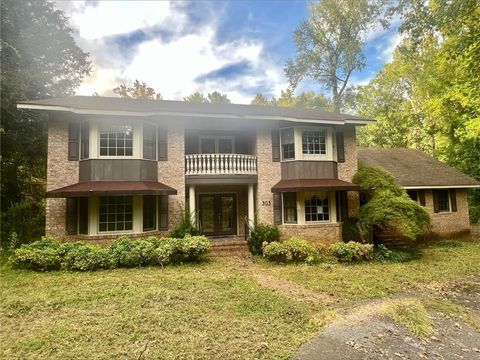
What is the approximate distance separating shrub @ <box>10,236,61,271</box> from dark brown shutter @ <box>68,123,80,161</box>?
3971 mm

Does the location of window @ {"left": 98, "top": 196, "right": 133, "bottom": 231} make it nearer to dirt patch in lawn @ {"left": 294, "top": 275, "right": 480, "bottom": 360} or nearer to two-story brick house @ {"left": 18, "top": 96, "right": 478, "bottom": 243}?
two-story brick house @ {"left": 18, "top": 96, "right": 478, "bottom": 243}

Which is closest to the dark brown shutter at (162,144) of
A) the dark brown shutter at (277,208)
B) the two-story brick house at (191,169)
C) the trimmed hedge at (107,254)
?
the two-story brick house at (191,169)

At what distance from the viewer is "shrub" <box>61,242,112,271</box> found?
9.69m

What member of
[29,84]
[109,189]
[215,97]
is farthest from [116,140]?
[215,97]

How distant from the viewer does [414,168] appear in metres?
18.2

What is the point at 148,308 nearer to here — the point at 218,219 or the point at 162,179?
the point at 162,179

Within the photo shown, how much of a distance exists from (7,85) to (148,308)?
14735 mm

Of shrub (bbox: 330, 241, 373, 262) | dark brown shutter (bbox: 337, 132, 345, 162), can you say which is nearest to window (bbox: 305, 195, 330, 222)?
dark brown shutter (bbox: 337, 132, 345, 162)

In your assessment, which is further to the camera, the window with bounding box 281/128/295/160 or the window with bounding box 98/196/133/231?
the window with bounding box 281/128/295/160

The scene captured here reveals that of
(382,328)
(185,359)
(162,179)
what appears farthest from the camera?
(162,179)

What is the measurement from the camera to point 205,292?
7.64 meters

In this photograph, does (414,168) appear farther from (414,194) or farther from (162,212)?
(162,212)

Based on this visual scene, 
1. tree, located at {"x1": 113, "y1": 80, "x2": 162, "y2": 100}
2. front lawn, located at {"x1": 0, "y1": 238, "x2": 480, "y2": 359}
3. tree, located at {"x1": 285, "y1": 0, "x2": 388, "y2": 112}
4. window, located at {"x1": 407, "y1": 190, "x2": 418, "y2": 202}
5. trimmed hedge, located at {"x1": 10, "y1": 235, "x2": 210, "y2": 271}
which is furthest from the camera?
tree, located at {"x1": 113, "y1": 80, "x2": 162, "y2": 100}

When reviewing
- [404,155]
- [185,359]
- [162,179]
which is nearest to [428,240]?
[404,155]
